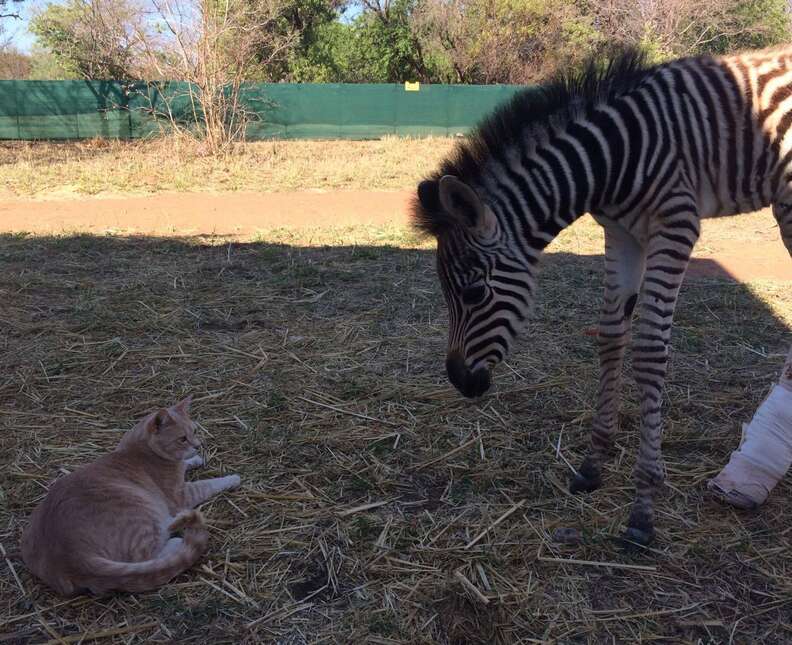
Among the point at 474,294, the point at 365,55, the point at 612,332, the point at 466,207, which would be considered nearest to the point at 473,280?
the point at 474,294

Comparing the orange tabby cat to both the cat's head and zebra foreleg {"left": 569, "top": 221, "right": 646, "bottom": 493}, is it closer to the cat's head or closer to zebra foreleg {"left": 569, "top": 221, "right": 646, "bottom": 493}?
the cat's head

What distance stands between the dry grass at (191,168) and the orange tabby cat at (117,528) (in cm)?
1056

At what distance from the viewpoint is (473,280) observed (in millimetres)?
3254

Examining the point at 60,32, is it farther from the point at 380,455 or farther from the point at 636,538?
the point at 636,538

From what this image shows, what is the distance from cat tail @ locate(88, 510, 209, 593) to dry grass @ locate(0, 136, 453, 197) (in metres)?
11.0

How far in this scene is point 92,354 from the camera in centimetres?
527

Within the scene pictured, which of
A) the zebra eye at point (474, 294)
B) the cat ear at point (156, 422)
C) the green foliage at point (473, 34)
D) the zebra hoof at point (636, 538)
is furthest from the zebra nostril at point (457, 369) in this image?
the green foliage at point (473, 34)

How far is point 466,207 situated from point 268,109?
71.1 feet

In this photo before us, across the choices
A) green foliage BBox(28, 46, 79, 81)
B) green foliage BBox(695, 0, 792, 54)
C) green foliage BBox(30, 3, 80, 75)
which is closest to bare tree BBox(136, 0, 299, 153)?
green foliage BBox(30, 3, 80, 75)

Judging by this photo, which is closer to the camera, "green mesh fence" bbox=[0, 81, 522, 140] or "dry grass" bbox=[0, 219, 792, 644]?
"dry grass" bbox=[0, 219, 792, 644]

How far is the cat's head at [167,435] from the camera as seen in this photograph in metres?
3.50

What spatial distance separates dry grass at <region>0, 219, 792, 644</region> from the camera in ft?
9.09

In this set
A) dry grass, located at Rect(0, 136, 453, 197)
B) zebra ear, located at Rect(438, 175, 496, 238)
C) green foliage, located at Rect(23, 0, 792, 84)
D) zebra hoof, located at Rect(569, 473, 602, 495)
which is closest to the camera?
zebra ear, located at Rect(438, 175, 496, 238)

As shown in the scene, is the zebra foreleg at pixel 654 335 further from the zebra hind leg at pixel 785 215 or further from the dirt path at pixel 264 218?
the dirt path at pixel 264 218
